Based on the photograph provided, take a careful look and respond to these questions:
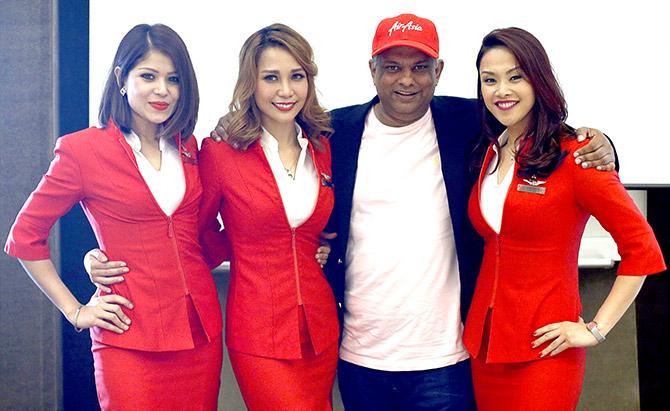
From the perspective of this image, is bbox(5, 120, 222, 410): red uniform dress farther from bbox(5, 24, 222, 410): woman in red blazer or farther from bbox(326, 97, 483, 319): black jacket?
bbox(326, 97, 483, 319): black jacket

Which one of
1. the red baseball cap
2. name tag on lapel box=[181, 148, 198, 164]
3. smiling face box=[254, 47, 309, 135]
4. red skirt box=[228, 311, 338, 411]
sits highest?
the red baseball cap

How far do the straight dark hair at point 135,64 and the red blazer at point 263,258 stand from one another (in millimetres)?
154

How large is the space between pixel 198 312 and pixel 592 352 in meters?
1.73

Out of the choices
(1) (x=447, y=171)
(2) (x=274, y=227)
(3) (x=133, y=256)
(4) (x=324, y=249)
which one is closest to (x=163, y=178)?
(3) (x=133, y=256)

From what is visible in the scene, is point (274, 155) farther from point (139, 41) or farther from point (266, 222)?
point (139, 41)

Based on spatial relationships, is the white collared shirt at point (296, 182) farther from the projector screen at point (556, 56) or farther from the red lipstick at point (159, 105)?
the projector screen at point (556, 56)

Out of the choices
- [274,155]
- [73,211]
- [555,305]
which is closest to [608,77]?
[555,305]

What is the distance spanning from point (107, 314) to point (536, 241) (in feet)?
3.82

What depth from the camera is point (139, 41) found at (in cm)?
187

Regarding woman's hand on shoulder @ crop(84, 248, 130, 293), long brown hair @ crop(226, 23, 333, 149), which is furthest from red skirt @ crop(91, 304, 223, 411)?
long brown hair @ crop(226, 23, 333, 149)

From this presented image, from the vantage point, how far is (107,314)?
1.80 metres

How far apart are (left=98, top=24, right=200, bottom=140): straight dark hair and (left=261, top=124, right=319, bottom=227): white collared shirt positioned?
259 millimetres

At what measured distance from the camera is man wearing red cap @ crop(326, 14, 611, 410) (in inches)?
77.4

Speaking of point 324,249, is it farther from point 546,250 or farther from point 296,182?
point 546,250
